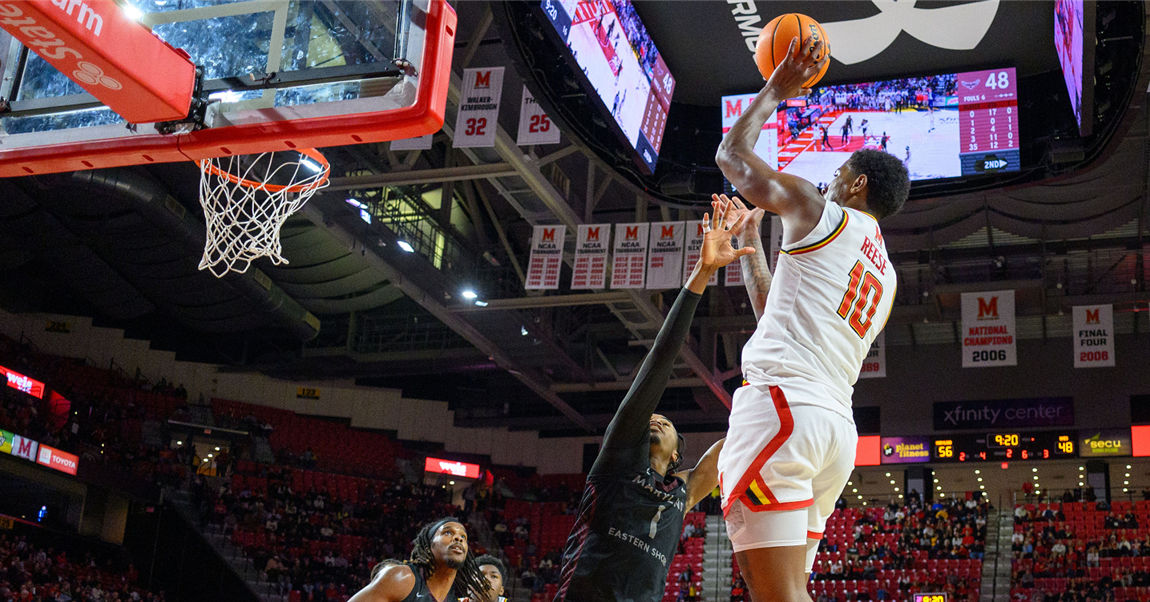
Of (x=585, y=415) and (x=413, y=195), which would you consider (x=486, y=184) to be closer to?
(x=413, y=195)

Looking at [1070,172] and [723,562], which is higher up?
[1070,172]

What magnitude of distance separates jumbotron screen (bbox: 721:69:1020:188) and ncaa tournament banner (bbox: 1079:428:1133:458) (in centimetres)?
1406

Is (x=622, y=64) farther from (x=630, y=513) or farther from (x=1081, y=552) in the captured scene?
(x=1081, y=552)

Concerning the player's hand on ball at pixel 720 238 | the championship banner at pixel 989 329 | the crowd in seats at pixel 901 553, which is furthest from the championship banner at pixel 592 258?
the player's hand on ball at pixel 720 238

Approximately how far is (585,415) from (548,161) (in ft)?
49.0

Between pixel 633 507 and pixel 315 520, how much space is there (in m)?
23.2

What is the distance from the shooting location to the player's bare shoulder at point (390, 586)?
4691mm

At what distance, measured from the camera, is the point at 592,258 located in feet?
55.5

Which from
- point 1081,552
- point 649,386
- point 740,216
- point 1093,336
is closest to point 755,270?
point 740,216

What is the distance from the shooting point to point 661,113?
46.9 feet

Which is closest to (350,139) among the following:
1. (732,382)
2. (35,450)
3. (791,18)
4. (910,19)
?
(791,18)

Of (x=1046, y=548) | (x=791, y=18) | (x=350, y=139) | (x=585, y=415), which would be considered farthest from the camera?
(x=585, y=415)

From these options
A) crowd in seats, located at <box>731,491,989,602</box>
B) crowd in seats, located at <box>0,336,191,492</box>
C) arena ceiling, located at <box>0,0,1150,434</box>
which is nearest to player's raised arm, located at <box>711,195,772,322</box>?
arena ceiling, located at <box>0,0,1150,434</box>

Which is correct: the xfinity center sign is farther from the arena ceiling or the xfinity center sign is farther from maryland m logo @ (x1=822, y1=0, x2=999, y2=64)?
maryland m logo @ (x1=822, y1=0, x2=999, y2=64)
